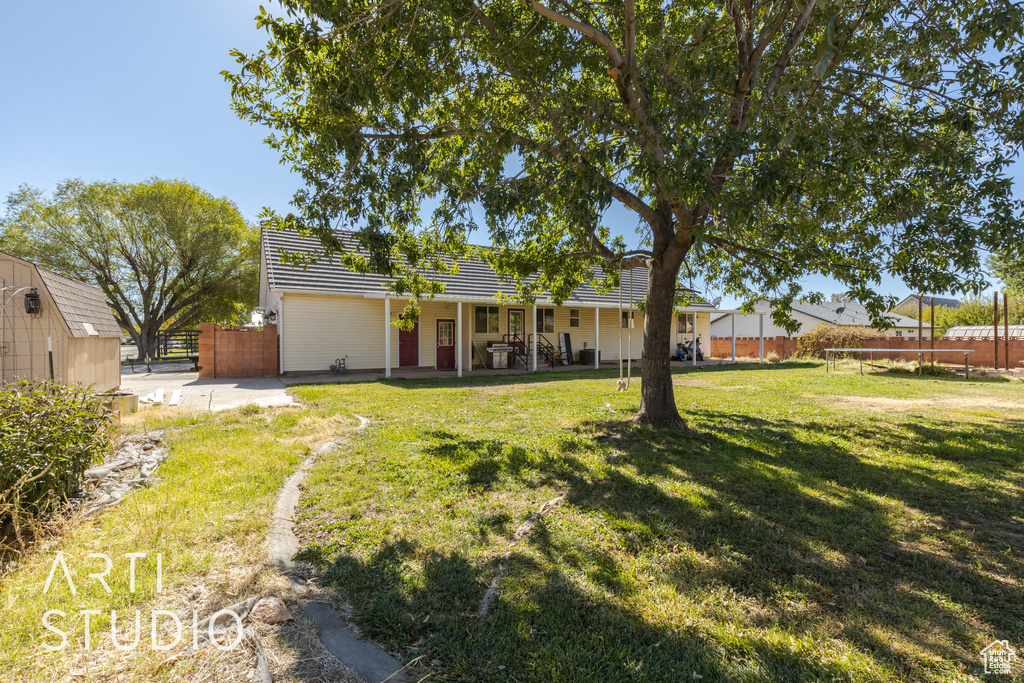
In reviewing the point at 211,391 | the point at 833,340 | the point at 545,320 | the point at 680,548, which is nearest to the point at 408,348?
the point at 545,320

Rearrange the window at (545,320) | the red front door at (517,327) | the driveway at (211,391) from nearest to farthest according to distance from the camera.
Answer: the driveway at (211,391) < the red front door at (517,327) < the window at (545,320)

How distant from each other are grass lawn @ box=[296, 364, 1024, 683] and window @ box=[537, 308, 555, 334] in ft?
41.9

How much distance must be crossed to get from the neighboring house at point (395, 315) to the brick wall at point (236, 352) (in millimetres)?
596

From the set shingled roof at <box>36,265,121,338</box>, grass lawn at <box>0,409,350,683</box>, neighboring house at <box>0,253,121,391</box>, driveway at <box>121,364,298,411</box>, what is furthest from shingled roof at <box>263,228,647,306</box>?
grass lawn at <box>0,409,350,683</box>

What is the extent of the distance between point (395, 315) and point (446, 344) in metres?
2.41

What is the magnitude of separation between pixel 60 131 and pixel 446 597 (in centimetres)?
1580

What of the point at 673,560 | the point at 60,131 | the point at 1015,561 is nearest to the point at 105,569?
the point at 673,560

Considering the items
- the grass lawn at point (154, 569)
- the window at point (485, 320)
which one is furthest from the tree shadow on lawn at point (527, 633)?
the window at point (485, 320)

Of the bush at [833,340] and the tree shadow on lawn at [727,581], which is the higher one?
the bush at [833,340]

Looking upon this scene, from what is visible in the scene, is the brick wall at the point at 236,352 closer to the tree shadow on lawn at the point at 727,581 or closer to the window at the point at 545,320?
the window at the point at 545,320

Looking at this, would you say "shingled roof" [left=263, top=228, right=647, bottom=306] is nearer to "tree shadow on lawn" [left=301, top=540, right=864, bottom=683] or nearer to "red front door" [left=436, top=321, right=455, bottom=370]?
"red front door" [left=436, top=321, right=455, bottom=370]

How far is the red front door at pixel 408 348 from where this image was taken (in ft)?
56.1

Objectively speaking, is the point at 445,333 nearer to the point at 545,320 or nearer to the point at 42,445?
the point at 545,320

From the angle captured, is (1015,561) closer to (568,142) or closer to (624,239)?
(568,142)
